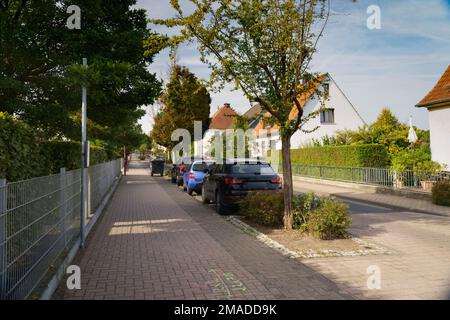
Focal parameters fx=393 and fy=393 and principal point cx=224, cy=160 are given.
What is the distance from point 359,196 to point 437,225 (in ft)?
22.9

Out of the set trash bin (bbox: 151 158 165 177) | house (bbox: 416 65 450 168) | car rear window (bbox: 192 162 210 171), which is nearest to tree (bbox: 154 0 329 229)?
car rear window (bbox: 192 162 210 171)

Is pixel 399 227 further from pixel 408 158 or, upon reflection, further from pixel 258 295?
pixel 408 158

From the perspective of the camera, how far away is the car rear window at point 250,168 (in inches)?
445

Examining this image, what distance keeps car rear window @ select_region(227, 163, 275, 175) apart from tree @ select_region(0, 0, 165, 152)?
300 centimetres

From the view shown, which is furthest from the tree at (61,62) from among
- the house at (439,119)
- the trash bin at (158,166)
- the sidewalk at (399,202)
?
the trash bin at (158,166)

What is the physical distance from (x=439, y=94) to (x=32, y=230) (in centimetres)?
1957

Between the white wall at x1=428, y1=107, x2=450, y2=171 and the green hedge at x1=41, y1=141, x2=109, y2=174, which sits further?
the white wall at x1=428, y1=107, x2=450, y2=171

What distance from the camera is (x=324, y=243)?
24.5 feet

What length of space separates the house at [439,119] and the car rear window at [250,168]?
10.8m

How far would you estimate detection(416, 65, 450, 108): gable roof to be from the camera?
18.3m

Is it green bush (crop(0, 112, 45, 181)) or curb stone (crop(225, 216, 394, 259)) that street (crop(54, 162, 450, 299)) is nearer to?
curb stone (crop(225, 216, 394, 259))

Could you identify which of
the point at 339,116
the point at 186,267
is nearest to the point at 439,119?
the point at 186,267

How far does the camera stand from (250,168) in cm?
1145

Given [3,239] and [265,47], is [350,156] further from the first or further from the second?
[3,239]
